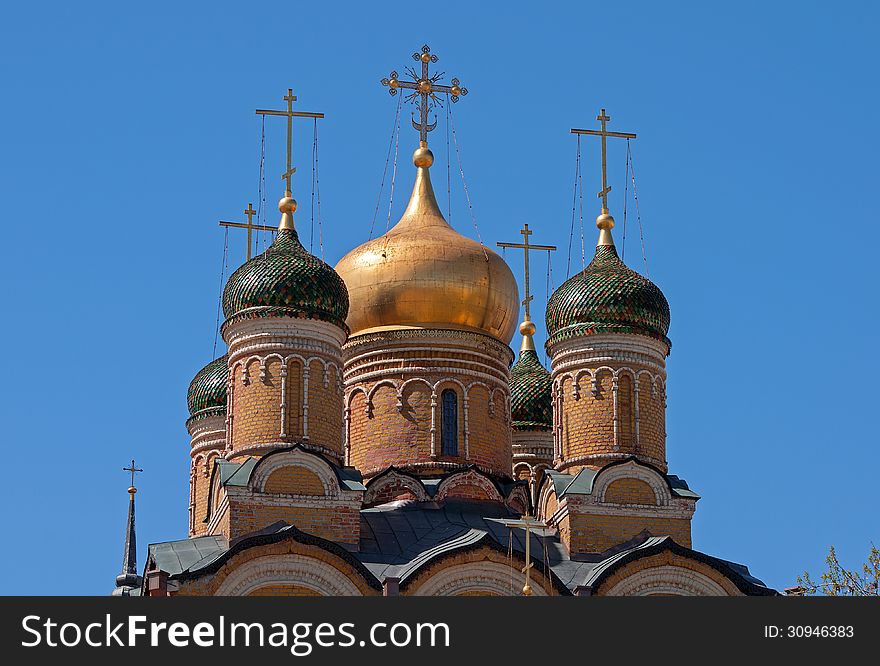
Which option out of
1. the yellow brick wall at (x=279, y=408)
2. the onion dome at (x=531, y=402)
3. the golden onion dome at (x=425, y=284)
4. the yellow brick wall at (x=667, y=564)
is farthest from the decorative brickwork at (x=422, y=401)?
the yellow brick wall at (x=667, y=564)

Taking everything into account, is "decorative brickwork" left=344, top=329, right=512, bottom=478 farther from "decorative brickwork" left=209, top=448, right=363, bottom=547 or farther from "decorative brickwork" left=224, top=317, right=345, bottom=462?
"decorative brickwork" left=209, top=448, right=363, bottom=547

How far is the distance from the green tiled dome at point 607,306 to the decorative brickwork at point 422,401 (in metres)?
1.80

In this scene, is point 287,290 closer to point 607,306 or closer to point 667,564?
point 607,306

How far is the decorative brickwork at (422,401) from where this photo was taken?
3162cm

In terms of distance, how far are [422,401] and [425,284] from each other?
1.78 metres

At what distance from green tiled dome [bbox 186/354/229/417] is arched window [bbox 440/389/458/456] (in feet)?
16.5

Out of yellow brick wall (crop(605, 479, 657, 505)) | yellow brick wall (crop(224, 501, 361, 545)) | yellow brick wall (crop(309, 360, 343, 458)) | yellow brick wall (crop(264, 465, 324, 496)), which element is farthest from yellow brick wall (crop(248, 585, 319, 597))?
yellow brick wall (crop(605, 479, 657, 505))

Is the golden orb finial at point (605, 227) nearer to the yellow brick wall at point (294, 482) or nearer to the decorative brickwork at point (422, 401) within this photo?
the decorative brickwork at point (422, 401)

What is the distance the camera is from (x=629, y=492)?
96.8ft

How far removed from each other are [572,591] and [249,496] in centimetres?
440

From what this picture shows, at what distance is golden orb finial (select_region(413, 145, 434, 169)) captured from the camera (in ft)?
112

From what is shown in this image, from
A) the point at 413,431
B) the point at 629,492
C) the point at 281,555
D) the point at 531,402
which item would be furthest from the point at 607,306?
the point at 281,555

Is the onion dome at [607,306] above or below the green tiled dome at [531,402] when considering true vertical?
below
